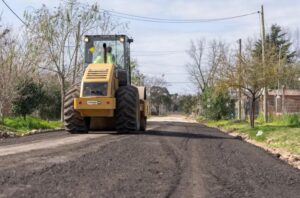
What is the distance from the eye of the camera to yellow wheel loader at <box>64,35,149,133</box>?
1917 cm

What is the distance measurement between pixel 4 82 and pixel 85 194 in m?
24.0

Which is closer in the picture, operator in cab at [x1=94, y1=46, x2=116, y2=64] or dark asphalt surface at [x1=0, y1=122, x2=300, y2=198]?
dark asphalt surface at [x1=0, y1=122, x2=300, y2=198]

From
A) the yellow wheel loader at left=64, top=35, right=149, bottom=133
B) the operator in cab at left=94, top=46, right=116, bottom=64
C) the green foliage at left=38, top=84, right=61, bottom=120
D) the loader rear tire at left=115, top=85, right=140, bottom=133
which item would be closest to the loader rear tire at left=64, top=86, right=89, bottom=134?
the yellow wheel loader at left=64, top=35, right=149, bottom=133

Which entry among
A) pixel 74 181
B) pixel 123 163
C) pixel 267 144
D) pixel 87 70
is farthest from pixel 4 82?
pixel 74 181

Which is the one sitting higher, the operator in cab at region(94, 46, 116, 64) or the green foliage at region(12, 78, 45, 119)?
the operator in cab at region(94, 46, 116, 64)

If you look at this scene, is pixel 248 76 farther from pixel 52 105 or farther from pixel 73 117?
pixel 52 105

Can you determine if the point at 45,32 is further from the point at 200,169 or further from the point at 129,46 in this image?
the point at 200,169

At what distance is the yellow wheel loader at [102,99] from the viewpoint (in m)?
19.2

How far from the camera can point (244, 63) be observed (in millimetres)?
32938

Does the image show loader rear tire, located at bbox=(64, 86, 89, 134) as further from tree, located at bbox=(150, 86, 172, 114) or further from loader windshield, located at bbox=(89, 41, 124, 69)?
tree, located at bbox=(150, 86, 172, 114)

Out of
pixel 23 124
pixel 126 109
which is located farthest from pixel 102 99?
pixel 23 124

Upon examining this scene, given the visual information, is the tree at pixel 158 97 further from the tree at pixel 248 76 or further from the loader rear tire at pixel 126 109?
the loader rear tire at pixel 126 109

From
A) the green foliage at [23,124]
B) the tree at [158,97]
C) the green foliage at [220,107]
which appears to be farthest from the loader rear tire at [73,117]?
the tree at [158,97]

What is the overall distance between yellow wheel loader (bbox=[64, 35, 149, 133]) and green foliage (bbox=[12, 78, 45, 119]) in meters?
10.5
